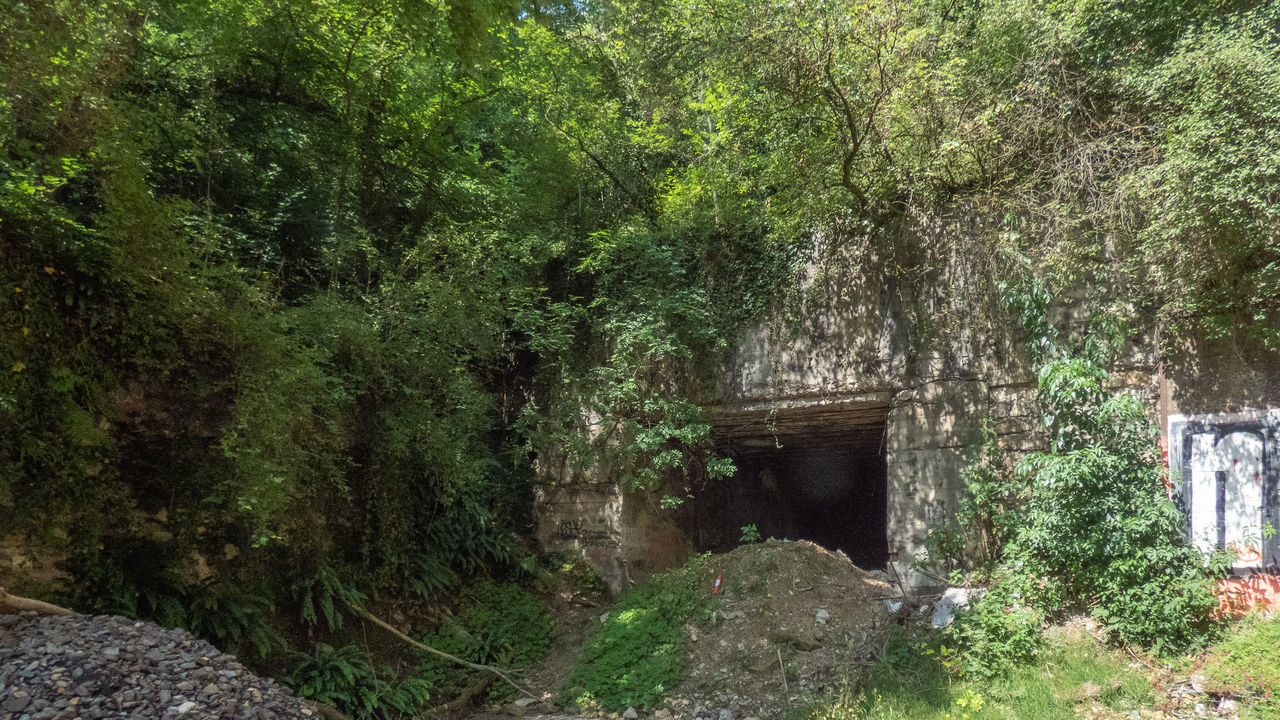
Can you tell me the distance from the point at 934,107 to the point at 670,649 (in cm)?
643

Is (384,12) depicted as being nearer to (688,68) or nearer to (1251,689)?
(688,68)

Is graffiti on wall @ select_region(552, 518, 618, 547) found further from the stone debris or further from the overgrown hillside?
the stone debris

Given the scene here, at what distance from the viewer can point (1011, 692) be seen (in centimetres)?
550

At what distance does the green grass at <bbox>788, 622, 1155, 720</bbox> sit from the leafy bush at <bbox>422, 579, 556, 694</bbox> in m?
3.65

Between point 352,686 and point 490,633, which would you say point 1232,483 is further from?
point 352,686

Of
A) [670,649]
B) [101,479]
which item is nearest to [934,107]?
[670,649]

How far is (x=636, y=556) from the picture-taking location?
30.8 feet

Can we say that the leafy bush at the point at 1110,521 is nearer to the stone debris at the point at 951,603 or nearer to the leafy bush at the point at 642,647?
the stone debris at the point at 951,603

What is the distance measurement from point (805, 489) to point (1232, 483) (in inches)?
317

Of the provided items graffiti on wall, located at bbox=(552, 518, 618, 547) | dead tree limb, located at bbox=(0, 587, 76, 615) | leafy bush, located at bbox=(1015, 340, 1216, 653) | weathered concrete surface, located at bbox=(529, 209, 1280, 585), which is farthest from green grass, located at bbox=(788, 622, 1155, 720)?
dead tree limb, located at bbox=(0, 587, 76, 615)

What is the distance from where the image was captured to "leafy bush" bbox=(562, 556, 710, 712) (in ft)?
23.6

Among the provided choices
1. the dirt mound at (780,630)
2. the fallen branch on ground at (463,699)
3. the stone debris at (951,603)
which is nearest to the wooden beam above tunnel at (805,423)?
the dirt mound at (780,630)

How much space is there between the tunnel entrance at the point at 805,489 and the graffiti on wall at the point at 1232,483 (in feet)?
10.0

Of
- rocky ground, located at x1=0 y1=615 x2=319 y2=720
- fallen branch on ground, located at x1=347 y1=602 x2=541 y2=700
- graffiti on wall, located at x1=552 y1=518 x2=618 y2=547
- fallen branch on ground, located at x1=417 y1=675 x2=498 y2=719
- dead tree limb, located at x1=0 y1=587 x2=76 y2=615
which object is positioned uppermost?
dead tree limb, located at x1=0 y1=587 x2=76 y2=615
